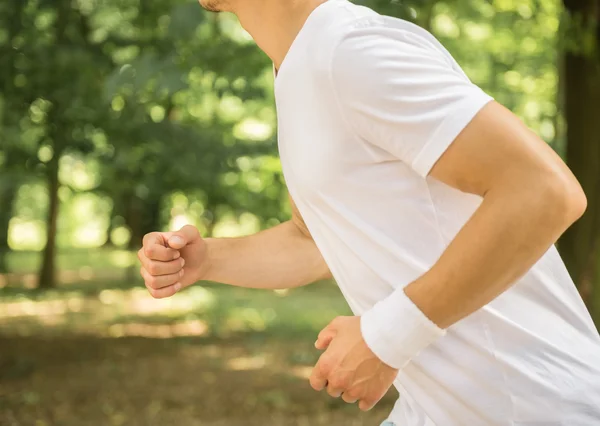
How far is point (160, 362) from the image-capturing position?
11523 mm

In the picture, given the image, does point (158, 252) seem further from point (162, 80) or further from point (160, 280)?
point (162, 80)

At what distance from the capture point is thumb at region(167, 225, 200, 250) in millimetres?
2084

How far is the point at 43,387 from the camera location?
32.9ft

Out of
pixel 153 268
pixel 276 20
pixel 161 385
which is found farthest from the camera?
pixel 161 385

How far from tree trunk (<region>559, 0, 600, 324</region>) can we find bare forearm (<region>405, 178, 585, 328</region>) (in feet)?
23.6

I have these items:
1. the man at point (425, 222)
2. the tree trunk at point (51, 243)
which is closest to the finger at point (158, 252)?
the man at point (425, 222)

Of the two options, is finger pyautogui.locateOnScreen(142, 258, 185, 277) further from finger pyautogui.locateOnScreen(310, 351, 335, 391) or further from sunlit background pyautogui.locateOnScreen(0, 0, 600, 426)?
sunlit background pyautogui.locateOnScreen(0, 0, 600, 426)

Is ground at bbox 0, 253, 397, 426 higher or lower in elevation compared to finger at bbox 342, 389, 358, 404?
lower

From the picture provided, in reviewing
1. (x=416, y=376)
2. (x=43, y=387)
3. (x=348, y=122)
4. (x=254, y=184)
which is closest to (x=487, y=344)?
(x=416, y=376)

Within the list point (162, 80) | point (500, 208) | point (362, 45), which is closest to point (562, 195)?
point (500, 208)

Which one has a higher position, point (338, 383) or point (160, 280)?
point (338, 383)

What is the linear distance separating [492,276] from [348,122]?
13.6 inches

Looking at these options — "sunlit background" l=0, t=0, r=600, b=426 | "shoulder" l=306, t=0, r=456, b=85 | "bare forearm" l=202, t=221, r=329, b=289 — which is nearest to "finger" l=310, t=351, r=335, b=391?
"shoulder" l=306, t=0, r=456, b=85

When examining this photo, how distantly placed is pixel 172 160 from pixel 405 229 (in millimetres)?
10173
